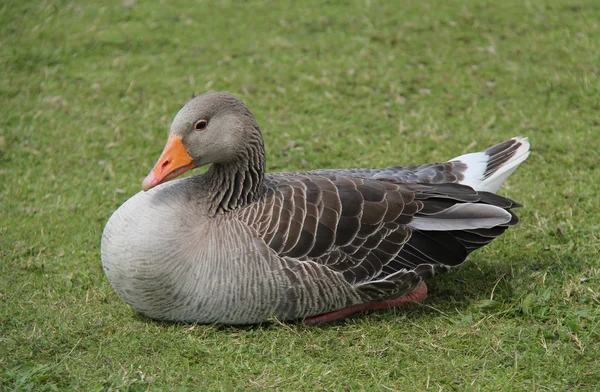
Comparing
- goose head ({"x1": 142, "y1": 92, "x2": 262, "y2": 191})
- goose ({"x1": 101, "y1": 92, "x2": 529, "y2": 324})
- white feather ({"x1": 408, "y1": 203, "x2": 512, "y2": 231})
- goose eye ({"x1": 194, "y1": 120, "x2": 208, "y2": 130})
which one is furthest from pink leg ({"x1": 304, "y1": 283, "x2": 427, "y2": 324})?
goose eye ({"x1": 194, "y1": 120, "x2": 208, "y2": 130})

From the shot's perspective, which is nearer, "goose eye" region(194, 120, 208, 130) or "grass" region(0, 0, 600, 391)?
"grass" region(0, 0, 600, 391)

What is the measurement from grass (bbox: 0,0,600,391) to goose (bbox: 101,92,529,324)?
0.23 metres

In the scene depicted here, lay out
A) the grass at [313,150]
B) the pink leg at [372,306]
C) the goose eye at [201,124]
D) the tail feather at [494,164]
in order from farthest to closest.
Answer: the tail feather at [494,164], the pink leg at [372,306], the goose eye at [201,124], the grass at [313,150]

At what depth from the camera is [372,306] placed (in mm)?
5062

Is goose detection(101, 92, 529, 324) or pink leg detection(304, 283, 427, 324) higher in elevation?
goose detection(101, 92, 529, 324)

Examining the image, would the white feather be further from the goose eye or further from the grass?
the goose eye

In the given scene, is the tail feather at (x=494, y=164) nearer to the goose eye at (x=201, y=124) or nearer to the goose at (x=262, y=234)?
the goose at (x=262, y=234)

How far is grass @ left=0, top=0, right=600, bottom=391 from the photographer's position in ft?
14.6

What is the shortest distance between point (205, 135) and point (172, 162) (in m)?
0.28

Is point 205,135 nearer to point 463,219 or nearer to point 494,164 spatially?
point 463,219

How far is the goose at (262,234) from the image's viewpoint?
15.1 ft

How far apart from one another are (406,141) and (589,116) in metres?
2.02

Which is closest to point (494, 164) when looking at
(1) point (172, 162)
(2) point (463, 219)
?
(2) point (463, 219)

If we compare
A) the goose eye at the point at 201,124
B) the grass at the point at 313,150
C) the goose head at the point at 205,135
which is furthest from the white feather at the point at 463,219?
the goose eye at the point at 201,124
